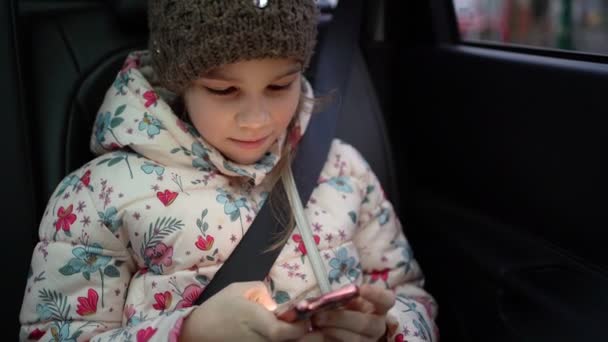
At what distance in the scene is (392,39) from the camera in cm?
175

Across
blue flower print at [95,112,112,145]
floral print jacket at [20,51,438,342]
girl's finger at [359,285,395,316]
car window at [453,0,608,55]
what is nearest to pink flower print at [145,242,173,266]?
floral print jacket at [20,51,438,342]

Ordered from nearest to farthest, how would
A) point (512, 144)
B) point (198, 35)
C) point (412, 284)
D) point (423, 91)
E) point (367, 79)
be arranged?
point (198, 35)
point (412, 284)
point (512, 144)
point (367, 79)
point (423, 91)

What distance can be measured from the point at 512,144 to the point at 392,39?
1.46 feet

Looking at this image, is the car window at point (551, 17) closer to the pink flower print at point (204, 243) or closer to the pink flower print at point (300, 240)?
the pink flower print at point (300, 240)

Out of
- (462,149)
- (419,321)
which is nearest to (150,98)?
(419,321)

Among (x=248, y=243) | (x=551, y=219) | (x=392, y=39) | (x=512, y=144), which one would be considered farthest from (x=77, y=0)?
(x=551, y=219)

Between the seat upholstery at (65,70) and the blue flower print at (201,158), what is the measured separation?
0.27 metres

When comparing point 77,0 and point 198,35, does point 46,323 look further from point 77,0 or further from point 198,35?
point 77,0

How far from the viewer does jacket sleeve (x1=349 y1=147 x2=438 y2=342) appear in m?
1.31

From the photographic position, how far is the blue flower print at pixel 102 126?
46.4 inches

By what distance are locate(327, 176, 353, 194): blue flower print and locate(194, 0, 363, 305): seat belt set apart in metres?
0.03

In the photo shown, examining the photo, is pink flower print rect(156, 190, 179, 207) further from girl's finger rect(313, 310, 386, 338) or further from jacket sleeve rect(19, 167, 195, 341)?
girl's finger rect(313, 310, 386, 338)

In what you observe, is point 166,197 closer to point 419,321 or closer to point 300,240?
point 300,240

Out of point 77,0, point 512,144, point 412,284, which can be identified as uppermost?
point 77,0
